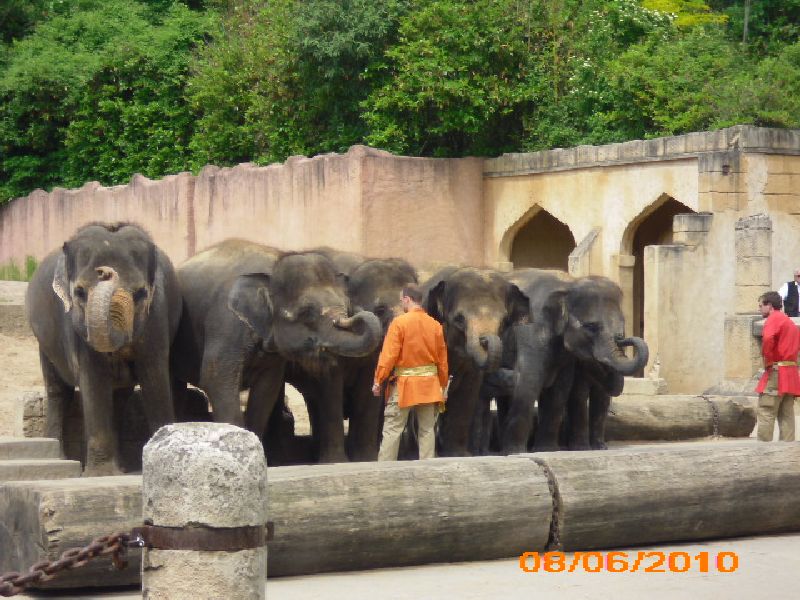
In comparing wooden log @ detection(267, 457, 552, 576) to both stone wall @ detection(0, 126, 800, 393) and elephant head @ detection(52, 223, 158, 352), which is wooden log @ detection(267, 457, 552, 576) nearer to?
elephant head @ detection(52, 223, 158, 352)

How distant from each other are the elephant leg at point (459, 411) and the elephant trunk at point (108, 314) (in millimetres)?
2827

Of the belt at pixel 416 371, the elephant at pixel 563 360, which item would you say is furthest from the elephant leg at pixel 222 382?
the elephant at pixel 563 360

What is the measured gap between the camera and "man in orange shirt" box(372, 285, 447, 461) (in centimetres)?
1069

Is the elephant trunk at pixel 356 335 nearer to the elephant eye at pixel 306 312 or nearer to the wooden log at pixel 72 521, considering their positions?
the elephant eye at pixel 306 312

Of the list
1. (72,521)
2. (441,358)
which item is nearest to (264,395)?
(441,358)

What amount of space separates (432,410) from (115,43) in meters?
23.7

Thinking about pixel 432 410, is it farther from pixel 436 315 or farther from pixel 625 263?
pixel 625 263

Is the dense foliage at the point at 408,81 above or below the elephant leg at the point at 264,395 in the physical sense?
above

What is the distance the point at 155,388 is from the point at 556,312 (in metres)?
3.71

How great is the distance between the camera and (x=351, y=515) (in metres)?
8.34

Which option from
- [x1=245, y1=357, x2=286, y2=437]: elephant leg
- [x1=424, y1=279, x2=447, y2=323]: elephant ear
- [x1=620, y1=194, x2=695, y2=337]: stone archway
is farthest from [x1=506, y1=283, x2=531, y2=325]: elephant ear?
[x1=620, y1=194, x2=695, y2=337]: stone archway

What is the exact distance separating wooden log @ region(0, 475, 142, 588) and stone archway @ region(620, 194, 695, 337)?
49.9ft

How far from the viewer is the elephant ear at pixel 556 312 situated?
42.7 feet

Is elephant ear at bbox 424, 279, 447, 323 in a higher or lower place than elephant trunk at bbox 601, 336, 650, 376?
higher
